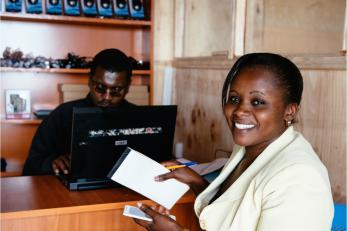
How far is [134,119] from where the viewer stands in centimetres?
170

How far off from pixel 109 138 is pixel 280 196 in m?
0.79

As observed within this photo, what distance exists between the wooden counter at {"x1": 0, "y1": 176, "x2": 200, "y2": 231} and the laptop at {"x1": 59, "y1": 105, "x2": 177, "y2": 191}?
0.07 m

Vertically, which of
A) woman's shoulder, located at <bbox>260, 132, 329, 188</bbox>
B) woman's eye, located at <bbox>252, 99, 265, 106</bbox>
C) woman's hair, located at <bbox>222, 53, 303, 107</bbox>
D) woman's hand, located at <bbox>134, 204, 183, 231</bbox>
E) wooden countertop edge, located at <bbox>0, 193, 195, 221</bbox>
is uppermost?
woman's hair, located at <bbox>222, 53, 303, 107</bbox>

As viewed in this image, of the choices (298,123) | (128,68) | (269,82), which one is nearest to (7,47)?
(128,68)

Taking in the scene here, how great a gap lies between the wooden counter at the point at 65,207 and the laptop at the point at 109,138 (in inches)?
2.6

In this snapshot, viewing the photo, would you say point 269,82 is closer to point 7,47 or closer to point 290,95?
point 290,95

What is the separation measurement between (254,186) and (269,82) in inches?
11.3

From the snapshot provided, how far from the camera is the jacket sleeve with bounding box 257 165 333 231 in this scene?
1.05 m

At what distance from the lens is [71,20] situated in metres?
3.19

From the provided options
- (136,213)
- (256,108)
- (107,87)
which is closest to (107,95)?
(107,87)

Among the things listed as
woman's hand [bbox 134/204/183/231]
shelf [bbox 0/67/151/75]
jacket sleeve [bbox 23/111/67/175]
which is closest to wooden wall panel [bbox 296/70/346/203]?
woman's hand [bbox 134/204/183/231]

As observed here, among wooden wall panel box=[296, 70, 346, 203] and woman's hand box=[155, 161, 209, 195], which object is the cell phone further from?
wooden wall panel box=[296, 70, 346, 203]

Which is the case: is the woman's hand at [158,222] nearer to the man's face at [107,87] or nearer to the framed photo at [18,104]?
the man's face at [107,87]

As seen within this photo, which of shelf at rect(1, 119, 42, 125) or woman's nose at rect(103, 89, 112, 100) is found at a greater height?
woman's nose at rect(103, 89, 112, 100)
